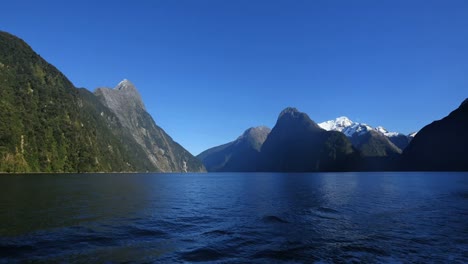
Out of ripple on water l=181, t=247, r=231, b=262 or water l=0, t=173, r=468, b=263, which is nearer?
ripple on water l=181, t=247, r=231, b=262

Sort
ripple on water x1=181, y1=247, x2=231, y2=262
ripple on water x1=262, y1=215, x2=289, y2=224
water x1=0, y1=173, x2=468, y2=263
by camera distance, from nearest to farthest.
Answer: ripple on water x1=181, y1=247, x2=231, y2=262 → water x1=0, y1=173, x2=468, y2=263 → ripple on water x1=262, y1=215, x2=289, y2=224

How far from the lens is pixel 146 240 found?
29688mm

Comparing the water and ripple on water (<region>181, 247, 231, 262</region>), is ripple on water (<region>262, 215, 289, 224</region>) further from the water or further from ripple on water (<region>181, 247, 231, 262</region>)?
ripple on water (<region>181, 247, 231, 262</region>)

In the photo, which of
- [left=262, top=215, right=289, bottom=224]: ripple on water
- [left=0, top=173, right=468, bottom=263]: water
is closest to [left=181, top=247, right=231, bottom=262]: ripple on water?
[left=0, top=173, right=468, bottom=263]: water

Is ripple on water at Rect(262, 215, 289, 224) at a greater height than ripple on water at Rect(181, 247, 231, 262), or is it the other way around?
ripple on water at Rect(181, 247, 231, 262)

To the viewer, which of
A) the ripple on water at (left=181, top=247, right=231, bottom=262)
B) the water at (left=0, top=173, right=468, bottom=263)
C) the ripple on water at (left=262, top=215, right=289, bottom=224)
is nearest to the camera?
the ripple on water at (left=181, top=247, right=231, bottom=262)

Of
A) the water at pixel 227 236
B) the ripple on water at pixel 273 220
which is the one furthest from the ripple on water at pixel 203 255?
the ripple on water at pixel 273 220

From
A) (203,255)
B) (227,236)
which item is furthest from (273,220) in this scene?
(203,255)

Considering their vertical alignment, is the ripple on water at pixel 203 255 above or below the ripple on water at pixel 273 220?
above

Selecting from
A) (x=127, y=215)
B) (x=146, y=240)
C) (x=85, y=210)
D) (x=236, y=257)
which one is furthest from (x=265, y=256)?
(x=85, y=210)

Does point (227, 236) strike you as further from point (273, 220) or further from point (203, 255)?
point (273, 220)

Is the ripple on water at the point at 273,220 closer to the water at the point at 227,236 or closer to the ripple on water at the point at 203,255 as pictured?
the water at the point at 227,236

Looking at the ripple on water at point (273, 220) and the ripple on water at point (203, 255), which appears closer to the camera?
the ripple on water at point (203, 255)

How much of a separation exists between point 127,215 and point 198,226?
12989 mm
